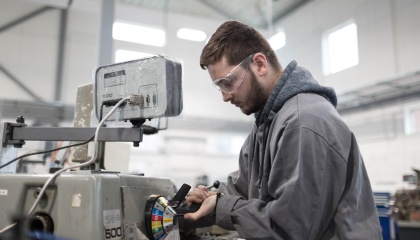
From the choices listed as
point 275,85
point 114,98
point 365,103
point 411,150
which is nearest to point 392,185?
point 411,150

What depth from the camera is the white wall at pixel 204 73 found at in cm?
376

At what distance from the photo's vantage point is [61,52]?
450 centimetres

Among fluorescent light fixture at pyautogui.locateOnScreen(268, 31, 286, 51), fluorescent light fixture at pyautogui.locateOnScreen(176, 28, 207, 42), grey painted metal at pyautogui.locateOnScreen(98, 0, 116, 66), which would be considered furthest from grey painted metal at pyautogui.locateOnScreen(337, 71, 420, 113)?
grey painted metal at pyautogui.locateOnScreen(98, 0, 116, 66)

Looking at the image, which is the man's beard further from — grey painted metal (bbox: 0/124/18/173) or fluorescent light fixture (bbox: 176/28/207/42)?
fluorescent light fixture (bbox: 176/28/207/42)

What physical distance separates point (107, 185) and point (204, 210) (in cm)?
28

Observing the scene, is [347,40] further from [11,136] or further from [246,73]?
[11,136]

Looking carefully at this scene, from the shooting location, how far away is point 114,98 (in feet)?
3.30

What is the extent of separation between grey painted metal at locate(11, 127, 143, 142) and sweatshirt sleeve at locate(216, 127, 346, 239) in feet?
1.10

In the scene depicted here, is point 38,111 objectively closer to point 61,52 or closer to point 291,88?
point 61,52

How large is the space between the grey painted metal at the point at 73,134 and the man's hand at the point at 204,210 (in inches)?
9.4

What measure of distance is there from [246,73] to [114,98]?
377mm

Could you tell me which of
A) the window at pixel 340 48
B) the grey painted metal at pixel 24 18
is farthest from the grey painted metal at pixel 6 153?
the window at pixel 340 48

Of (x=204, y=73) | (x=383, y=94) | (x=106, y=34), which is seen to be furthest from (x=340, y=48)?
(x=106, y=34)

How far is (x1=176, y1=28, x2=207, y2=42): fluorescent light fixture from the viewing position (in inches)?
191
